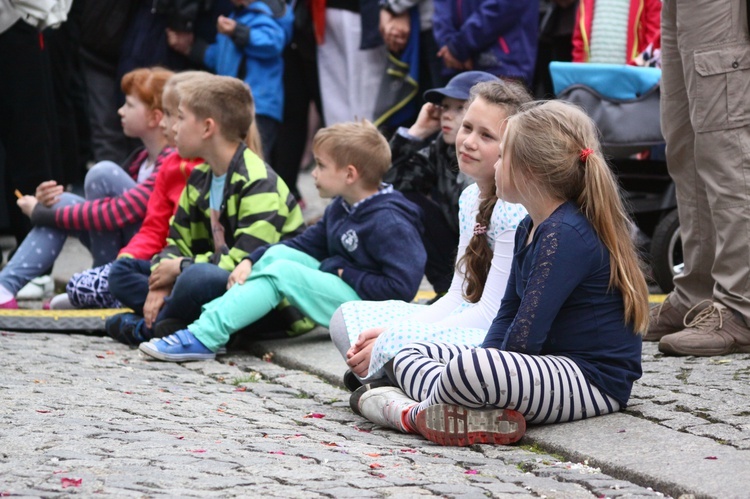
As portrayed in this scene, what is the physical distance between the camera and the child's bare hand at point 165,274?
5609 mm

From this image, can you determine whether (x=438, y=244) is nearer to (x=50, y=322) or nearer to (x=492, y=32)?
(x=492, y=32)

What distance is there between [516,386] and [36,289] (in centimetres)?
421

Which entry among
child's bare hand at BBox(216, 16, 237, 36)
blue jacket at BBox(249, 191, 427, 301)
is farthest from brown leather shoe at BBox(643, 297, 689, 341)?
child's bare hand at BBox(216, 16, 237, 36)

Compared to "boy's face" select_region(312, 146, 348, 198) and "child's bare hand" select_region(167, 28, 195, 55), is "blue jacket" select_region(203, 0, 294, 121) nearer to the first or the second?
"child's bare hand" select_region(167, 28, 195, 55)

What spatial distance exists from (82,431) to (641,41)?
187 inches

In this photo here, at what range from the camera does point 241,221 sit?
5.52 m

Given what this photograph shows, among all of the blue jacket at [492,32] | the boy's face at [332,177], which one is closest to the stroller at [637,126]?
the blue jacket at [492,32]

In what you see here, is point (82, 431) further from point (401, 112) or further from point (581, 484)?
point (401, 112)

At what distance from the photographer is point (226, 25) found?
25.9 feet

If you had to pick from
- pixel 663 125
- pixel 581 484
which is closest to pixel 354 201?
pixel 663 125

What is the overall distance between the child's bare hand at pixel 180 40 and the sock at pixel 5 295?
234 centimetres

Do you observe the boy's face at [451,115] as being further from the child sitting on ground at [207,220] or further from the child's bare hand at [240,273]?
the child's bare hand at [240,273]

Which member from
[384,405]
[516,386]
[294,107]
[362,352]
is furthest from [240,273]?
[294,107]

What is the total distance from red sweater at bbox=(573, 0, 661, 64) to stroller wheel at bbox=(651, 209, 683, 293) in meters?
1.30
